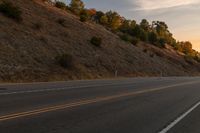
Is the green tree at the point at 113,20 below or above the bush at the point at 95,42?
above

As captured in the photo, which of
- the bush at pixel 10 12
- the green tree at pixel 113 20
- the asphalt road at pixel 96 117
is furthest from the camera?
the green tree at pixel 113 20

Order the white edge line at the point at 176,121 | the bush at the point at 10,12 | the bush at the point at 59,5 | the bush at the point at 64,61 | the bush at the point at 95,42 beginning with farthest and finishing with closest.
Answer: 1. the bush at the point at 59,5
2. the bush at the point at 95,42
3. the bush at the point at 10,12
4. the bush at the point at 64,61
5. the white edge line at the point at 176,121

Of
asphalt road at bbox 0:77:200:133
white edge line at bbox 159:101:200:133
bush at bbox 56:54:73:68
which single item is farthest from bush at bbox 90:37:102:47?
white edge line at bbox 159:101:200:133

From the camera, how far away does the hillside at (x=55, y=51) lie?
34.8m

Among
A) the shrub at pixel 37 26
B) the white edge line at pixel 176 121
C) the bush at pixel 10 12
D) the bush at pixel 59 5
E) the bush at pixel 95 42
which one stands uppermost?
the bush at pixel 59 5

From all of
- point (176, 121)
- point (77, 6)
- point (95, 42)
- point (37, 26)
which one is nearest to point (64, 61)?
point (37, 26)

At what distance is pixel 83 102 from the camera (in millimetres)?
16156

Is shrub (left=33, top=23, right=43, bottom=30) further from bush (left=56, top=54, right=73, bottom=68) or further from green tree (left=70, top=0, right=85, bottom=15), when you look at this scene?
green tree (left=70, top=0, right=85, bottom=15)

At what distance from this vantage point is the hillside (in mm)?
34781

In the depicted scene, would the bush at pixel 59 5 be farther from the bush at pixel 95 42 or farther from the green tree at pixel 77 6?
the bush at pixel 95 42

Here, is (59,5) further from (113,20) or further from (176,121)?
(176,121)

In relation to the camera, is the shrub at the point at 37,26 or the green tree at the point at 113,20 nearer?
the shrub at the point at 37,26

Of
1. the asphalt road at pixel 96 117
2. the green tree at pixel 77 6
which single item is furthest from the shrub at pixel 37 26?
the asphalt road at pixel 96 117

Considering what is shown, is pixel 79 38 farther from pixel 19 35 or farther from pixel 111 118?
pixel 111 118
